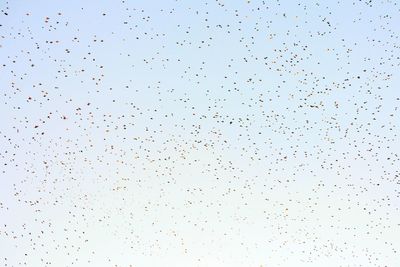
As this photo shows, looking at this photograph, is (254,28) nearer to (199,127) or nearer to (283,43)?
(283,43)

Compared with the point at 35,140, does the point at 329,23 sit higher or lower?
higher

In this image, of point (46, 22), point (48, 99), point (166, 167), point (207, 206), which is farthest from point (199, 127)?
point (46, 22)

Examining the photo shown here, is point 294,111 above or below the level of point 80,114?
above

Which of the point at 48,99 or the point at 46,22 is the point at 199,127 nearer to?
the point at 48,99

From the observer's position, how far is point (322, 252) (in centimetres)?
812

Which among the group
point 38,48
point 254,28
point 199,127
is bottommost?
point 38,48

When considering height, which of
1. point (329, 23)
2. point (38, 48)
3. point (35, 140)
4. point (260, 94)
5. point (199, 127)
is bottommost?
→ point (35, 140)

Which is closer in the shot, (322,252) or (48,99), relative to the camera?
(48,99)

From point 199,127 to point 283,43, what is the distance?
207cm

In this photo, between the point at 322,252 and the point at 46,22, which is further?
the point at 322,252

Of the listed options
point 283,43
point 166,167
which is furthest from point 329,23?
point 166,167

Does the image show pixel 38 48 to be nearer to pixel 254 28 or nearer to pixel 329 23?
pixel 254 28

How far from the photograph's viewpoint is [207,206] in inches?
315

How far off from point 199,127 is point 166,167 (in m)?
0.95
